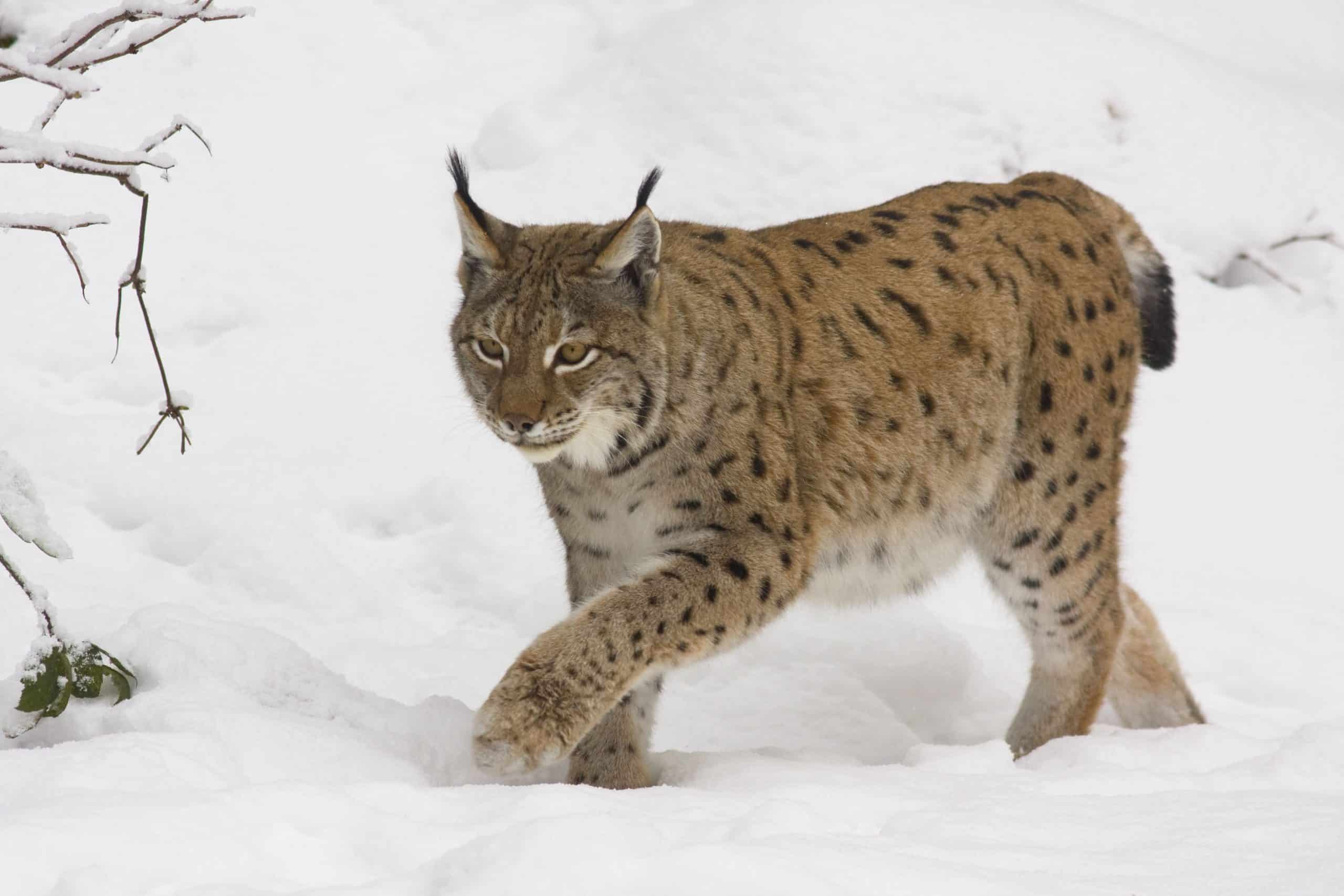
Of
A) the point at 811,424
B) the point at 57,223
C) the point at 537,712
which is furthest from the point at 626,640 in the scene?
the point at 57,223

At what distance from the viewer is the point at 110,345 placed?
7109 mm

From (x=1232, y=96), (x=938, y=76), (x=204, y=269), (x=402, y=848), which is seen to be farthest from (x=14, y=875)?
(x=1232, y=96)

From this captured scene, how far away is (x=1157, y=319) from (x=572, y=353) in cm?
275

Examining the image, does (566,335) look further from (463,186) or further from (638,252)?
(463,186)

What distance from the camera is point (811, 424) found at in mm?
5227

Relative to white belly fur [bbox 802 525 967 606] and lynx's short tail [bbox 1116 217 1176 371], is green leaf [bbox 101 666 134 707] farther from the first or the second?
lynx's short tail [bbox 1116 217 1176 371]

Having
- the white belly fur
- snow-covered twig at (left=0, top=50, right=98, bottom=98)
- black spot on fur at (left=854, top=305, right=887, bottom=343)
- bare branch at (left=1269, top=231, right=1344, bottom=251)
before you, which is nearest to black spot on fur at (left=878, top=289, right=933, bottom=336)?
black spot on fur at (left=854, top=305, right=887, bottom=343)

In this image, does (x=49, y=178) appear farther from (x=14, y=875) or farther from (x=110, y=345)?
(x=14, y=875)

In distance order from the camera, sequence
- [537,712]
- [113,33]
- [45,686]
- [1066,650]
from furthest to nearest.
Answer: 1. [1066,650]
2. [537,712]
3. [45,686]
4. [113,33]

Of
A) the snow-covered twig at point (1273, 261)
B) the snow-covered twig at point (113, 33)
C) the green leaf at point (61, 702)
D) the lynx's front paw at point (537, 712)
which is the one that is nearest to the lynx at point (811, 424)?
the lynx's front paw at point (537, 712)

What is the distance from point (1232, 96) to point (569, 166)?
4311mm

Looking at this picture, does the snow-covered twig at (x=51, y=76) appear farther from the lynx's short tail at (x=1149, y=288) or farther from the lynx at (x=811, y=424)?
the lynx's short tail at (x=1149, y=288)

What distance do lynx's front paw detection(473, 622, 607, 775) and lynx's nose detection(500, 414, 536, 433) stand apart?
23.5 inches

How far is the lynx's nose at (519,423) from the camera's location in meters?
4.55
